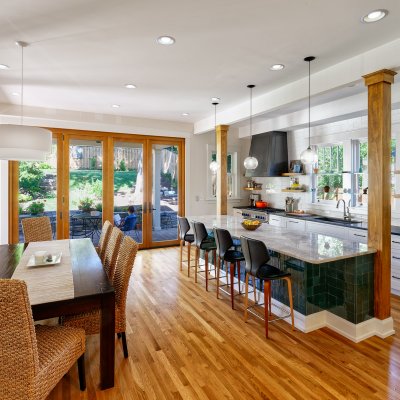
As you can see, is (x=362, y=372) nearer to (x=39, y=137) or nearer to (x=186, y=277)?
(x=186, y=277)

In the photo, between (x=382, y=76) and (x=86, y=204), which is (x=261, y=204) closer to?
(x=86, y=204)

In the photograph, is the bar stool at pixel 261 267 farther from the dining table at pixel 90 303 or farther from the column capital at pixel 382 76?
the column capital at pixel 382 76

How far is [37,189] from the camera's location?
5.46 m

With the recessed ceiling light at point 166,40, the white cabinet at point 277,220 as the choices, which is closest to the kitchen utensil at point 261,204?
the white cabinet at point 277,220

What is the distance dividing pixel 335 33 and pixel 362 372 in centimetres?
282

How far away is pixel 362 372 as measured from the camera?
2.29 m

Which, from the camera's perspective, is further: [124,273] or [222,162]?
[222,162]

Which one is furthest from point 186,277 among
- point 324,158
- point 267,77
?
point 324,158

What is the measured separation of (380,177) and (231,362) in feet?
7.11

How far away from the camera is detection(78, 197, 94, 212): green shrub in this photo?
5.84 metres

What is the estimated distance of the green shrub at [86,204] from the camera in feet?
19.2

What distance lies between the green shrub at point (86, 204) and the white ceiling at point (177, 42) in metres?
2.13

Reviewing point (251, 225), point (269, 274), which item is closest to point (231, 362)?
point (269, 274)

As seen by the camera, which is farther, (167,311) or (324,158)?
(324,158)
